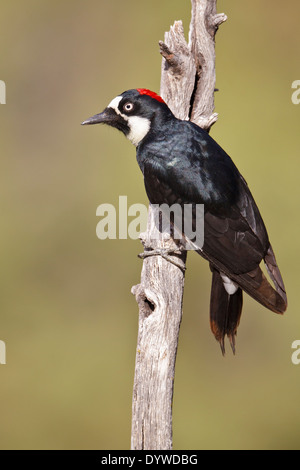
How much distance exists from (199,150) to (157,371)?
1183mm

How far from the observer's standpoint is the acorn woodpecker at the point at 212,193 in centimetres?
383

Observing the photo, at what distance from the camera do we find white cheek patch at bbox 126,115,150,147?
4.07 m

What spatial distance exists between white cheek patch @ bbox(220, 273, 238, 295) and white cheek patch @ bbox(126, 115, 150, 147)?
0.88 m

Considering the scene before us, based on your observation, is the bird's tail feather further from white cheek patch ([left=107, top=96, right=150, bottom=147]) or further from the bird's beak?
the bird's beak

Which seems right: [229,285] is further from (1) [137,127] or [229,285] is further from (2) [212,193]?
(1) [137,127]

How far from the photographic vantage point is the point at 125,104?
4066mm

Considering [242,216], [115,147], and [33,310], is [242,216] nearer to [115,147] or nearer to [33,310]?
[33,310]

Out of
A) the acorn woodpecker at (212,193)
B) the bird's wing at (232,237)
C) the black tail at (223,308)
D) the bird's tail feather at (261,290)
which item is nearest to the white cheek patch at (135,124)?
the acorn woodpecker at (212,193)

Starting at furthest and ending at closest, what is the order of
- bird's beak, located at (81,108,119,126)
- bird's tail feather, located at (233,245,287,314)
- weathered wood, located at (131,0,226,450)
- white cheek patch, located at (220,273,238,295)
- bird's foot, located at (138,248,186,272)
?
bird's beak, located at (81,108,119,126) → white cheek patch, located at (220,273,238,295) → bird's foot, located at (138,248,186,272) → bird's tail feather, located at (233,245,287,314) → weathered wood, located at (131,0,226,450)

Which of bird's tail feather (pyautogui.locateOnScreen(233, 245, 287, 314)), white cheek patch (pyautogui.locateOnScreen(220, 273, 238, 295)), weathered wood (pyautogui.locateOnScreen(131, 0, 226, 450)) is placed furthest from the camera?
white cheek patch (pyautogui.locateOnScreen(220, 273, 238, 295))

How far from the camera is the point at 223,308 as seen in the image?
408 cm

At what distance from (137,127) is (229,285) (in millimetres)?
987

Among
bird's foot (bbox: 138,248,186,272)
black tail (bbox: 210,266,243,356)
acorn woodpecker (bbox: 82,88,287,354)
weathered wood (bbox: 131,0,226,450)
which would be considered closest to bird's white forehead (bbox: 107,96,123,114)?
acorn woodpecker (bbox: 82,88,287,354)
